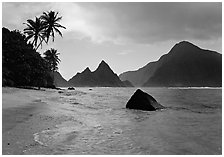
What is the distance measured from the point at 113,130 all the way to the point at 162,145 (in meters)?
2.11

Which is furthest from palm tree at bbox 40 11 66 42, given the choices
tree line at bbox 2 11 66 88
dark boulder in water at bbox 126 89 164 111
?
dark boulder in water at bbox 126 89 164 111

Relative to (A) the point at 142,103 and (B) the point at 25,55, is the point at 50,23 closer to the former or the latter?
(B) the point at 25,55

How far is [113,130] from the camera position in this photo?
7859 mm

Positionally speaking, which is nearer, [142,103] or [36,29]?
[142,103]

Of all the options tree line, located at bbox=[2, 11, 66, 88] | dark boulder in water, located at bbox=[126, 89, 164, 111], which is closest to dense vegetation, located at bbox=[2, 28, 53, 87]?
tree line, located at bbox=[2, 11, 66, 88]

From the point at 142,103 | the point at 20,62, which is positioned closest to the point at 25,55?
the point at 20,62

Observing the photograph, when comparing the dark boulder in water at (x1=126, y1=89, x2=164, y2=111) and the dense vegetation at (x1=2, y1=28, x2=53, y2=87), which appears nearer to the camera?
the dark boulder in water at (x1=126, y1=89, x2=164, y2=111)

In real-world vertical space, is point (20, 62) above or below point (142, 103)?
above

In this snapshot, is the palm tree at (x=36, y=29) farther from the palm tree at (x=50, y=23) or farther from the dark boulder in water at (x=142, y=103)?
the dark boulder in water at (x=142, y=103)

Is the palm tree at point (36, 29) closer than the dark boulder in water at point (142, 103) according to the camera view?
No

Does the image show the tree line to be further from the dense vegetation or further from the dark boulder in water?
the dark boulder in water

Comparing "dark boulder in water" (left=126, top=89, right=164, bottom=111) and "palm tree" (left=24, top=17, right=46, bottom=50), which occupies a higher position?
"palm tree" (left=24, top=17, right=46, bottom=50)

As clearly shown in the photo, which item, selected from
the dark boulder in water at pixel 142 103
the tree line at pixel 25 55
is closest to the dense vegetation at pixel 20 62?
the tree line at pixel 25 55

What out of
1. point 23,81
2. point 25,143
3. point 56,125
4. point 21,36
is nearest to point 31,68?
point 23,81
